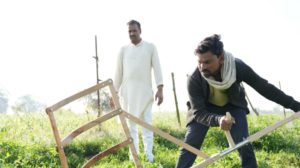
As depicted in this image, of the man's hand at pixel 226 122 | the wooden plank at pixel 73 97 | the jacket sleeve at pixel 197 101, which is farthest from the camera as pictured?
the jacket sleeve at pixel 197 101

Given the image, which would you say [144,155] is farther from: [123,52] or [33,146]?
[33,146]

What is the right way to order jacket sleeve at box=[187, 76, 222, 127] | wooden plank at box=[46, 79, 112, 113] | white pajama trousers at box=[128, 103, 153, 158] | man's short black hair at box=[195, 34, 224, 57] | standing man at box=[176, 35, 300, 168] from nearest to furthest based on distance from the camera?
wooden plank at box=[46, 79, 112, 113] → man's short black hair at box=[195, 34, 224, 57] → standing man at box=[176, 35, 300, 168] → jacket sleeve at box=[187, 76, 222, 127] → white pajama trousers at box=[128, 103, 153, 158]

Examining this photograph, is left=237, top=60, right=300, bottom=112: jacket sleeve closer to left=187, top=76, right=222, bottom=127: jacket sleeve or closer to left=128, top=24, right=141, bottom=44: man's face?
left=187, top=76, right=222, bottom=127: jacket sleeve

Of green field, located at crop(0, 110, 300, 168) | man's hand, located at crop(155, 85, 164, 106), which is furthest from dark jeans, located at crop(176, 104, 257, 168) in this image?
man's hand, located at crop(155, 85, 164, 106)

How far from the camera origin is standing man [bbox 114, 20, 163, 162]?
20.0 ft

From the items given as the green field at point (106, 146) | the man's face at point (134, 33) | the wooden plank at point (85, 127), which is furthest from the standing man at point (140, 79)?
the wooden plank at point (85, 127)

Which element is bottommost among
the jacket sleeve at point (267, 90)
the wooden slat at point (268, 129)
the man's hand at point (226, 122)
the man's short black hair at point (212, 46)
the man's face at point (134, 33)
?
the wooden slat at point (268, 129)

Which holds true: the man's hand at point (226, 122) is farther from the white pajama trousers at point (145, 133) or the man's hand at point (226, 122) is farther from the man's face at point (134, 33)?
the man's face at point (134, 33)

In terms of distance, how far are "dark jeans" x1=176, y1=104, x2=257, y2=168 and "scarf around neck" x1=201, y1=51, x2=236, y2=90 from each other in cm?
32

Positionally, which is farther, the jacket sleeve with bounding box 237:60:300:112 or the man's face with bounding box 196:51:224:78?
the jacket sleeve with bounding box 237:60:300:112

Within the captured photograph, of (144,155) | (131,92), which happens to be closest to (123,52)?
(131,92)

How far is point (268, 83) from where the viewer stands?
4.11 m

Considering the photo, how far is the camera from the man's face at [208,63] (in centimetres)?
370

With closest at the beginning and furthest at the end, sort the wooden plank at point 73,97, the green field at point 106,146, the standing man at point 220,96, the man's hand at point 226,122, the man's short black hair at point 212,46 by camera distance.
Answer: the wooden plank at point 73,97 < the man's hand at point 226,122 < the man's short black hair at point 212,46 < the standing man at point 220,96 < the green field at point 106,146
